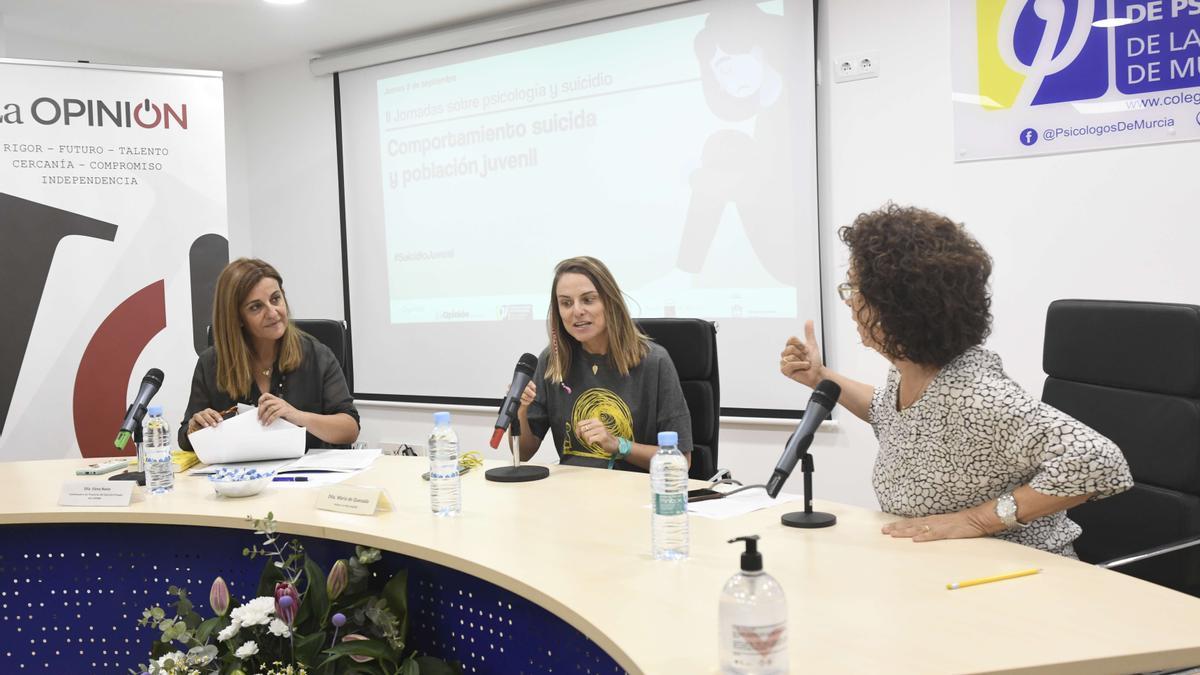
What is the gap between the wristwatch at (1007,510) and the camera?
4.92ft

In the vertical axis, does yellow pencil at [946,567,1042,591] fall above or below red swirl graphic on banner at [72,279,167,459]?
below

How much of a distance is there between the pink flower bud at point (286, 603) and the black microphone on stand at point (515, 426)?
50 cm

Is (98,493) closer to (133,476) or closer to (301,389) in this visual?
(133,476)

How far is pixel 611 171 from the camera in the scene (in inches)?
168

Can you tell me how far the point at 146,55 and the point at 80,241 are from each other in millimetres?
2069

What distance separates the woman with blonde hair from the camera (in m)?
2.45

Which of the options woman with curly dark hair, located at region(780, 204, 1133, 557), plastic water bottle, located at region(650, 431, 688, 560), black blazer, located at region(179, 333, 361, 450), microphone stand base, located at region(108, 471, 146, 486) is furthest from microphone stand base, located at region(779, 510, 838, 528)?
microphone stand base, located at region(108, 471, 146, 486)

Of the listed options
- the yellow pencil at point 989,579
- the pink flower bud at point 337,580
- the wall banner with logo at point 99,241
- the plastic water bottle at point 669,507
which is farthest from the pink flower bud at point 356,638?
the wall banner with logo at point 99,241

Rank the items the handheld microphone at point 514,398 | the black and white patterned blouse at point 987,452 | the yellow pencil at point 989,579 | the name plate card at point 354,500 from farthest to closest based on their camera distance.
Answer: the handheld microphone at point 514,398 → the name plate card at point 354,500 → the black and white patterned blouse at point 987,452 → the yellow pencil at point 989,579

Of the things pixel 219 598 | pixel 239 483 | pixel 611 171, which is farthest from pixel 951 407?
pixel 611 171

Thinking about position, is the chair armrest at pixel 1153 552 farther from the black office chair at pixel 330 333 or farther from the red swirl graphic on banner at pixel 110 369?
the red swirl graphic on banner at pixel 110 369

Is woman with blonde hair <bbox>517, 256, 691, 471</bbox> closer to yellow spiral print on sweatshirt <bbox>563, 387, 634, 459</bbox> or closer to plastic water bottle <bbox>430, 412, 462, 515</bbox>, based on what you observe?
yellow spiral print on sweatshirt <bbox>563, 387, 634, 459</bbox>

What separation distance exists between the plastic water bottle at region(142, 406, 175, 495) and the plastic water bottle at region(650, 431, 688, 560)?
1.32 m

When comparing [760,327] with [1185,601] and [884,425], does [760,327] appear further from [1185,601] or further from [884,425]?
[1185,601]
